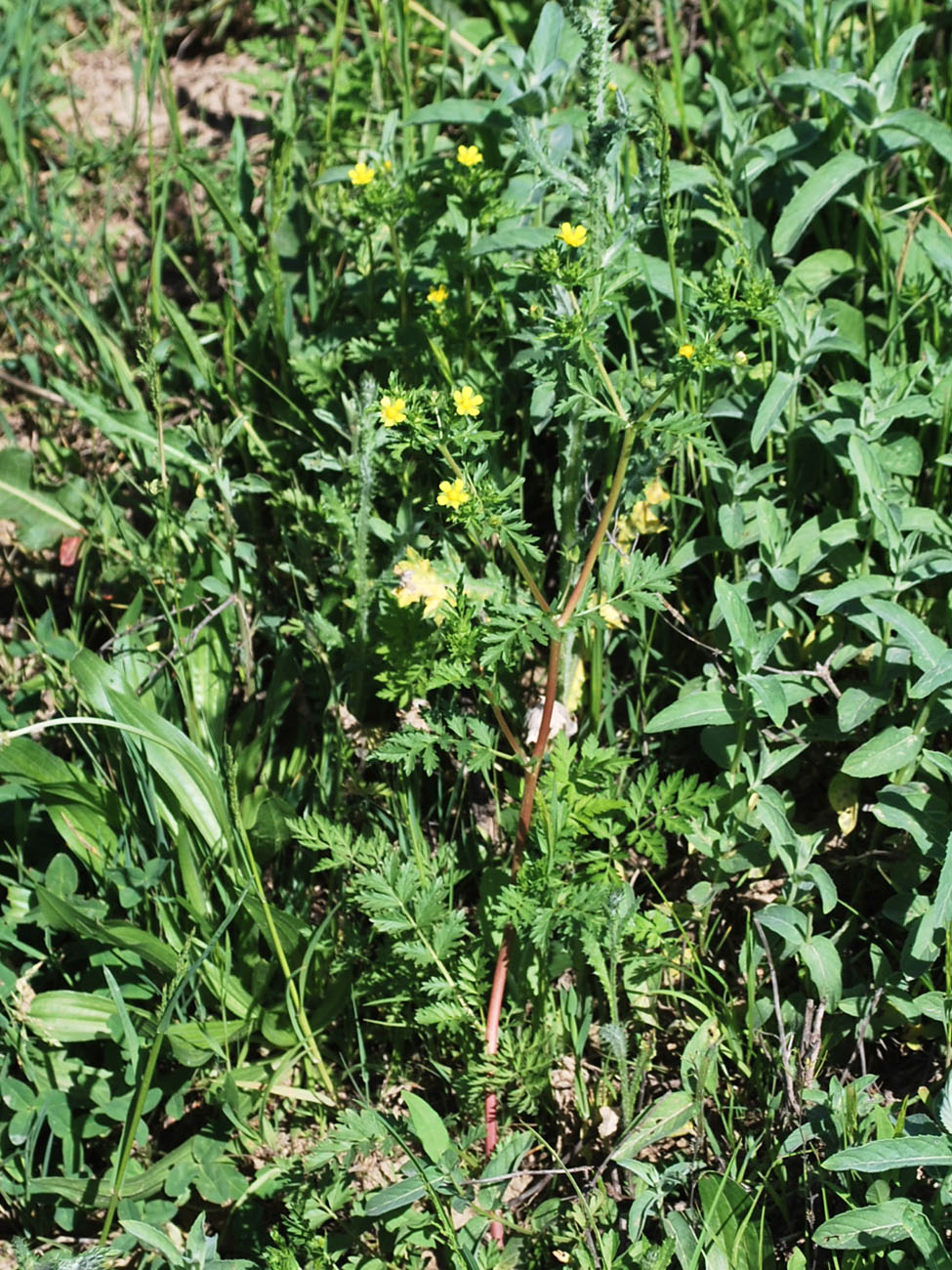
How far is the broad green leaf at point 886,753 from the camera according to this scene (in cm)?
233

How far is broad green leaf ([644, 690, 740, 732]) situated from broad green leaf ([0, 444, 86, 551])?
165cm

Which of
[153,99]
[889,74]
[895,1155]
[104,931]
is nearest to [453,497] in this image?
[104,931]

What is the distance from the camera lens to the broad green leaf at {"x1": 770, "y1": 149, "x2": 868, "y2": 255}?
280 centimetres

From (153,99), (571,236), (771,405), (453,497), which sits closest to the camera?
(453,497)

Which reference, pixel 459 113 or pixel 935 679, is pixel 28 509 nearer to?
pixel 459 113

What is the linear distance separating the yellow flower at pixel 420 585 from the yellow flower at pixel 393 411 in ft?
1.68

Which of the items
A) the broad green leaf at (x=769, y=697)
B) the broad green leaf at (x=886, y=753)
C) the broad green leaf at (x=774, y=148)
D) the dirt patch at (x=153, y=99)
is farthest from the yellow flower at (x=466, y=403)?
the dirt patch at (x=153, y=99)

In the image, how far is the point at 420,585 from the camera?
98.3 inches

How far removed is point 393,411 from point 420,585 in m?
0.57

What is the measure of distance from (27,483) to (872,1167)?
2.55 metres

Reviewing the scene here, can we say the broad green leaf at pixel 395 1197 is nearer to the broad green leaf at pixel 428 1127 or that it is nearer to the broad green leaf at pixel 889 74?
the broad green leaf at pixel 428 1127

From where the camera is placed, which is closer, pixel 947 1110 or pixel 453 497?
pixel 947 1110

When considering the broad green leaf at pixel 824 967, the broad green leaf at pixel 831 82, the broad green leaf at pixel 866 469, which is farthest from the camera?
the broad green leaf at pixel 831 82

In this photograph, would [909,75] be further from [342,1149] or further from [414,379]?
[342,1149]
